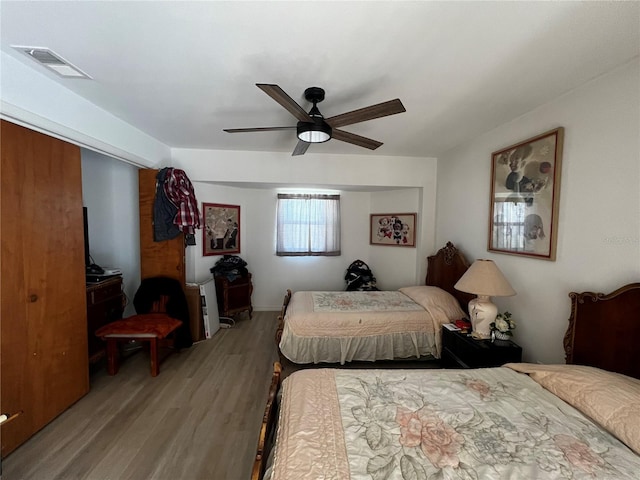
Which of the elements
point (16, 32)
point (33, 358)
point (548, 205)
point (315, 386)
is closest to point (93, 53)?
point (16, 32)

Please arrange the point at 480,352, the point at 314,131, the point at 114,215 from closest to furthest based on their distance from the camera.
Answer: the point at 314,131
the point at 480,352
the point at 114,215

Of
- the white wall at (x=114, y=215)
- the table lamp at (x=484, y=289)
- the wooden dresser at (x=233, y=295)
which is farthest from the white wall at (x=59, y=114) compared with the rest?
the table lamp at (x=484, y=289)

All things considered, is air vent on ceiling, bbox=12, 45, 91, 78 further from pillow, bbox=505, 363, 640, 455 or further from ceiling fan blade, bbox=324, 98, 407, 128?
pillow, bbox=505, 363, 640, 455

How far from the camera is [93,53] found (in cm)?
149

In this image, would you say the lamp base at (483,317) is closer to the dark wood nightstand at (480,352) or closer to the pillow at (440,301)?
the dark wood nightstand at (480,352)

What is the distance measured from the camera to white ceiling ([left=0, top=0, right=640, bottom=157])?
1175mm

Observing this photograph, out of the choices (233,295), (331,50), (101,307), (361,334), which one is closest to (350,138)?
(331,50)

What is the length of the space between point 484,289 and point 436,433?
51.7 inches

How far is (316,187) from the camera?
3943mm

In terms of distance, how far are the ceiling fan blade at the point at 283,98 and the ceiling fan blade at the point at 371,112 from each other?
0.63 feet

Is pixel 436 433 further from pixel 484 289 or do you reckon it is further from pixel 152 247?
pixel 152 247

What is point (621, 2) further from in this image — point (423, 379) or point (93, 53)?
point (93, 53)

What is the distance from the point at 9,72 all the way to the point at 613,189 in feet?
12.4

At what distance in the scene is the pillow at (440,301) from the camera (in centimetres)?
266
